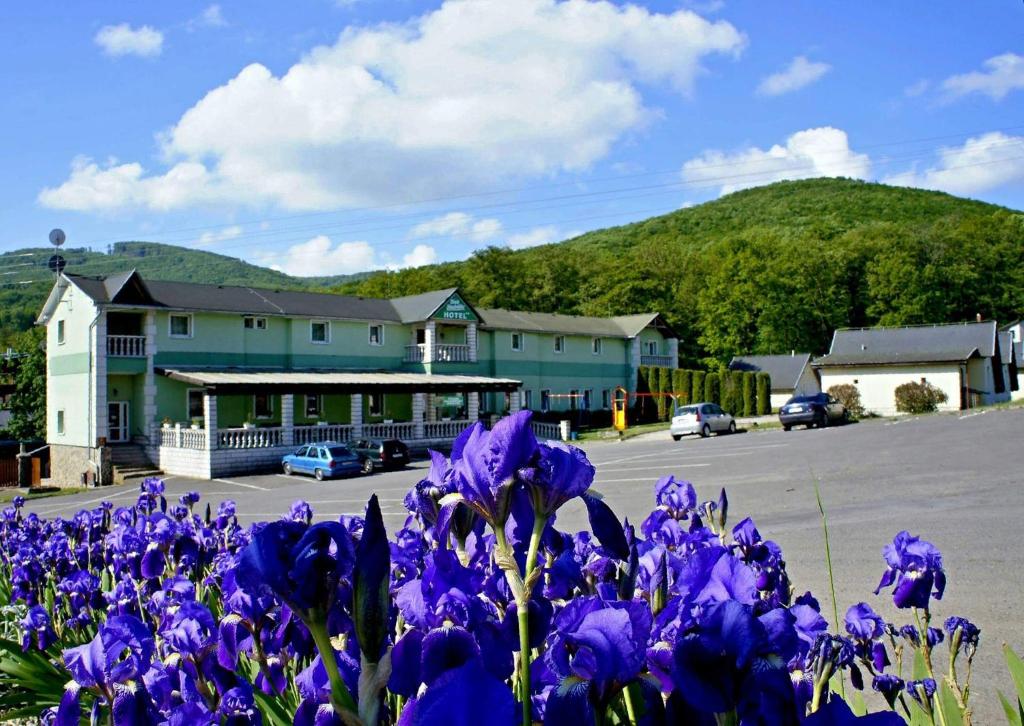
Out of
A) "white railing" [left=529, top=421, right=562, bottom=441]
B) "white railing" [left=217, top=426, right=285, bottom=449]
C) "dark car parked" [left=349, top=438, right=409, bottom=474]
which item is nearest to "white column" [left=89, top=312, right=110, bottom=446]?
"white railing" [left=217, top=426, right=285, bottom=449]

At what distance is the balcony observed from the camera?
120 feet

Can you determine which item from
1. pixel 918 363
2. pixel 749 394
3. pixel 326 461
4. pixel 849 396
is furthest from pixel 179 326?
pixel 918 363

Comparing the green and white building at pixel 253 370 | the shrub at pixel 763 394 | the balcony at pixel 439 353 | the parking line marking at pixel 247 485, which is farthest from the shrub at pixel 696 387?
the parking line marking at pixel 247 485

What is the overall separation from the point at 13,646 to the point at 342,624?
3.49 meters

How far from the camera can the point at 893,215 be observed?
93562mm

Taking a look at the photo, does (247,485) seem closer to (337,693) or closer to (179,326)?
(179,326)

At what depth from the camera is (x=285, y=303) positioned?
33844 mm

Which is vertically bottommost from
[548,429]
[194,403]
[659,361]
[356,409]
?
[548,429]

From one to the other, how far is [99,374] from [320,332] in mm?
9310

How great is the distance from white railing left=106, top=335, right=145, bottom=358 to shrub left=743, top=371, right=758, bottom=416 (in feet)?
108

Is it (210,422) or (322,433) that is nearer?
(210,422)

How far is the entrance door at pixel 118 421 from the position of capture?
2856 centimetres

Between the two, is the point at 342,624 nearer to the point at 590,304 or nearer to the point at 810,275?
the point at 590,304

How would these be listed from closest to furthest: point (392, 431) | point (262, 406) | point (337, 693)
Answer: point (337, 693)
point (392, 431)
point (262, 406)
